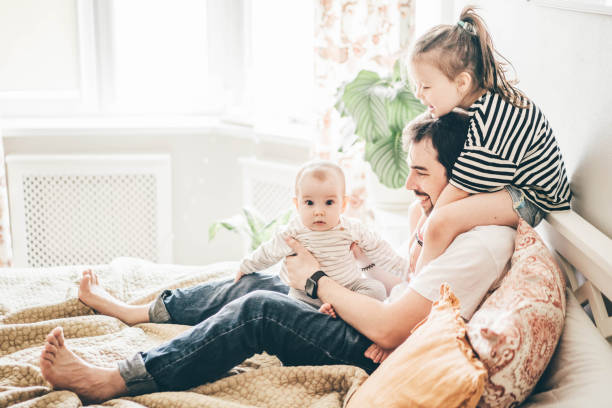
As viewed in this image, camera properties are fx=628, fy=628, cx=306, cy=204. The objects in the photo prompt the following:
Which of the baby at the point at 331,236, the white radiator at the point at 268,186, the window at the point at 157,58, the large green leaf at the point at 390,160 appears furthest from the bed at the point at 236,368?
the window at the point at 157,58

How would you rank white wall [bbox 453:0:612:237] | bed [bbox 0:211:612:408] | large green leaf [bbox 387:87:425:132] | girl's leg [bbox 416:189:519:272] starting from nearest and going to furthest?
bed [bbox 0:211:612:408]
white wall [bbox 453:0:612:237]
girl's leg [bbox 416:189:519:272]
large green leaf [bbox 387:87:425:132]

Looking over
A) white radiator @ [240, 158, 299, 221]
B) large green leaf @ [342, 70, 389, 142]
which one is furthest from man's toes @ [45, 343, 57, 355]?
white radiator @ [240, 158, 299, 221]

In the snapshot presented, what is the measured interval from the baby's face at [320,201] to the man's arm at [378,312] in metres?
0.19

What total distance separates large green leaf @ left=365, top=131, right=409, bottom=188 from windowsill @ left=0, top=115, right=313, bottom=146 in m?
0.77

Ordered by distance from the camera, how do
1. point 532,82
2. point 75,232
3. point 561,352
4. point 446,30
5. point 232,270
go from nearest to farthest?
point 561,352, point 446,30, point 532,82, point 232,270, point 75,232

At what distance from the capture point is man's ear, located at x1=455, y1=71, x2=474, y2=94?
1589 mm

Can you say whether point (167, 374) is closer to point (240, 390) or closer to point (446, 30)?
point (240, 390)

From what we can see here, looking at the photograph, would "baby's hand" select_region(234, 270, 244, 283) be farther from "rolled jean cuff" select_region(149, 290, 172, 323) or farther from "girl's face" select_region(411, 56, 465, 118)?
"girl's face" select_region(411, 56, 465, 118)

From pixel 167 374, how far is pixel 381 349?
505mm

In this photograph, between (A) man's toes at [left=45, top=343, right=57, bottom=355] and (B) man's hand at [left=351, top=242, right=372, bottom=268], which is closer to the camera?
(A) man's toes at [left=45, top=343, right=57, bottom=355]

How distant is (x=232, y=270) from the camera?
2127 millimetres

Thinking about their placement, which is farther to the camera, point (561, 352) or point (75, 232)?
point (75, 232)

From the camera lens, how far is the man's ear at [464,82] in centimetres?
159

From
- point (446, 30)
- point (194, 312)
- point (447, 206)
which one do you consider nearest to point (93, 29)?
point (194, 312)
